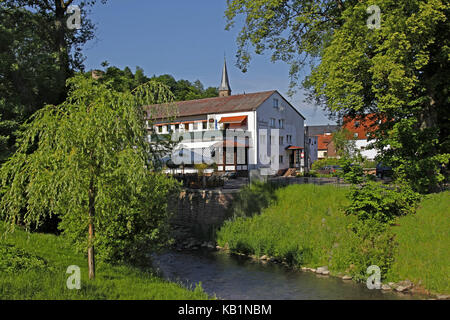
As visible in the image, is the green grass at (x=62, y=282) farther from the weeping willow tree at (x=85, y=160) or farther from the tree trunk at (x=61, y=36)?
the tree trunk at (x=61, y=36)

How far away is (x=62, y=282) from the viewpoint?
813 centimetres

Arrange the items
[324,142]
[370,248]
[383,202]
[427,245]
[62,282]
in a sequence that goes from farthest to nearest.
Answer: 1. [324,142]
2. [383,202]
3. [370,248]
4. [427,245]
5. [62,282]

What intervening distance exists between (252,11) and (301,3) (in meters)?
2.93

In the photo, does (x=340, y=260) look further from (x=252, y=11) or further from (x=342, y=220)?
(x=252, y=11)

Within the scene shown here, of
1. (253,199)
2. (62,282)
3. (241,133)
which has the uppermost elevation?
(241,133)

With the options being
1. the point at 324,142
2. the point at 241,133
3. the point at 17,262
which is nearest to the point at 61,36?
the point at 17,262

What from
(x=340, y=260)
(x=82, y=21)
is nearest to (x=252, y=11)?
(x=82, y=21)

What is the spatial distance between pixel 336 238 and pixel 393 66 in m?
7.67

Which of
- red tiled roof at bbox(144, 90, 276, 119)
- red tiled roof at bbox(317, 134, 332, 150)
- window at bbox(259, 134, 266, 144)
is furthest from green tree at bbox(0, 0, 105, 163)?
red tiled roof at bbox(317, 134, 332, 150)

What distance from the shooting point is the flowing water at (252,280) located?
12.6m

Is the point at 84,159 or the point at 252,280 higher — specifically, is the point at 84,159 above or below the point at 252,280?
above

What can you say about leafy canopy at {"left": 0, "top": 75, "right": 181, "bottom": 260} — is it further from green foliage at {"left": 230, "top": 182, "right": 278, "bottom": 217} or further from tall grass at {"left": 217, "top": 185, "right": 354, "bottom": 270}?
green foliage at {"left": 230, "top": 182, "right": 278, "bottom": 217}

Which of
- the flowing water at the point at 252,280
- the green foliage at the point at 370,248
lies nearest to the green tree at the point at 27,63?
the flowing water at the point at 252,280

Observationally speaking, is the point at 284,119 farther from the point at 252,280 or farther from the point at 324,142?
the point at 324,142
